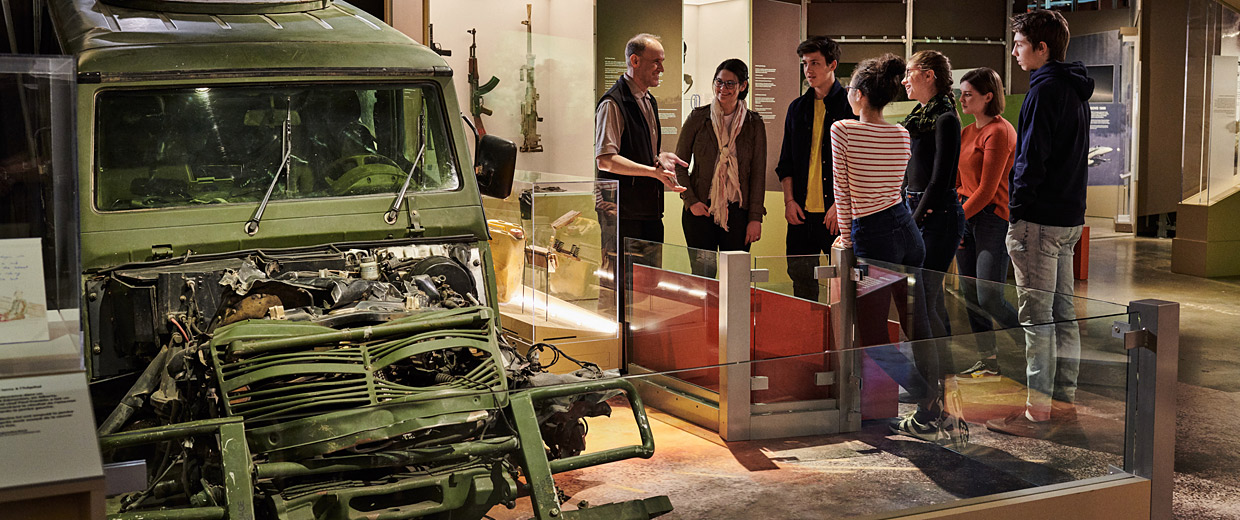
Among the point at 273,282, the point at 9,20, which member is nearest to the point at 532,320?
the point at 273,282

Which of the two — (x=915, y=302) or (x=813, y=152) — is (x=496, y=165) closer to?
(x=915, y=302)

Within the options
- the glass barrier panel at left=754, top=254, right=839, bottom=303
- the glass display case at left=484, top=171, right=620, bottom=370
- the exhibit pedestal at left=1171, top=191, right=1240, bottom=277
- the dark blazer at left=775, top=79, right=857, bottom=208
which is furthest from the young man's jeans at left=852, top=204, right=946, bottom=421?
the exhibit pedestal at left=1171, top=191, right=1240, bottom=277

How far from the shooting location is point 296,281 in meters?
3.55

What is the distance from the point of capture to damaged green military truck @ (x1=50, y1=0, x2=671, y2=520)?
2.80 metres

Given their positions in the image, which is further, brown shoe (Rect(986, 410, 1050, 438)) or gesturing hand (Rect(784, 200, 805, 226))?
gesturing hand (Rect(784, 200, 805, 226))

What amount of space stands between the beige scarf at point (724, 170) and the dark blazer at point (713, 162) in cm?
3

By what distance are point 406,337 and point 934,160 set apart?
319cm

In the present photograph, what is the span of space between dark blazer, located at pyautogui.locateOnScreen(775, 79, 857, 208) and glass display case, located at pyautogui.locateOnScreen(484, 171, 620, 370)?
1270 millimetres

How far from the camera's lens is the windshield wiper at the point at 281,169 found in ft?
12.9

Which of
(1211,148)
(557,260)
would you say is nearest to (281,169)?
(557,260)

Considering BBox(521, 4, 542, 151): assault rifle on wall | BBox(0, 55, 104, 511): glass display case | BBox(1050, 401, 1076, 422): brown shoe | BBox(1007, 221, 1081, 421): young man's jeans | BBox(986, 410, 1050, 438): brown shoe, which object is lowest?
BBox(986, 410, 1050, 438): brown shoe

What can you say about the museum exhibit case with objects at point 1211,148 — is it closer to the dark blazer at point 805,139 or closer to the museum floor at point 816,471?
the dark blazer at point 805,139

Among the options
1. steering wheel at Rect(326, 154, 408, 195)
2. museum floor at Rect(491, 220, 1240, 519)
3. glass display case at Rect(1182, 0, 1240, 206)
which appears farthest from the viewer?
glass display case at Rect(1182, 0, 1240, 206)

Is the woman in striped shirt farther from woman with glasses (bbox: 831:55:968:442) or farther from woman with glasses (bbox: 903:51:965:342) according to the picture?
woman with glasses (bbox: 903:51:965:342)
